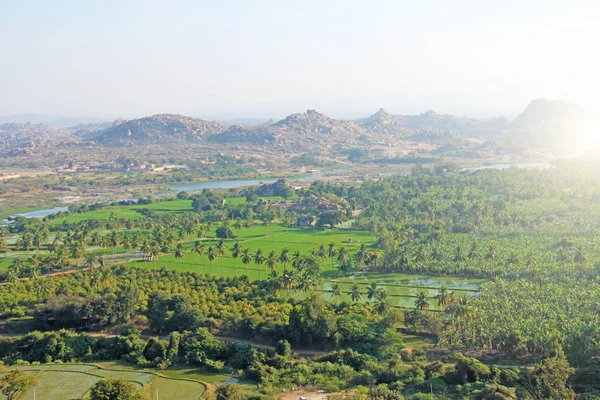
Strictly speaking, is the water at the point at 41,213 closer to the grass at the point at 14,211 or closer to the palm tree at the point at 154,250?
the grass at the point at 14,211

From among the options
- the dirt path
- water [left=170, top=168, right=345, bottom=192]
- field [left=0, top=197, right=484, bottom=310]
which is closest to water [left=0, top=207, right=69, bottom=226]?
field [left=0, top=197, right=484, bottom=310]

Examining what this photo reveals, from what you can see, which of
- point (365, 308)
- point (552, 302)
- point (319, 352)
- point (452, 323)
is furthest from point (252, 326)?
point (552, 302)

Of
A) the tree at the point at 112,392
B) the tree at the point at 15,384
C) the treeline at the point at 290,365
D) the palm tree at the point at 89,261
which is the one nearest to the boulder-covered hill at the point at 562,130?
the palm tree at the point at 89,261

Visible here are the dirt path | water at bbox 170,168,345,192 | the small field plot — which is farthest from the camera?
water at bbox 170,168,345,192

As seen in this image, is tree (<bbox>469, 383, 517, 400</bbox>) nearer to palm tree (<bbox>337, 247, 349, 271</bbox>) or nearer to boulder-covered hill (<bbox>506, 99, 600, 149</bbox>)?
palm tree (<bbox>337, 247, 349, 271</bbox>)

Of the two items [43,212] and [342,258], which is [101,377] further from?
[43,212]
